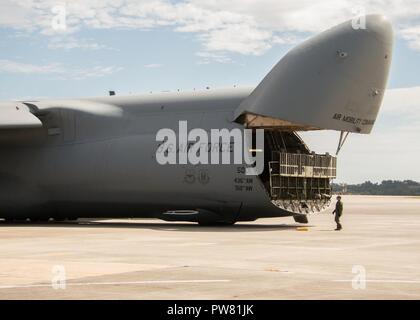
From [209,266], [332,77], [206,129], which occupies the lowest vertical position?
[209,266]

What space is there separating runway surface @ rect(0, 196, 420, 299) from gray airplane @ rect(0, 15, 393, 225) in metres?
5.80

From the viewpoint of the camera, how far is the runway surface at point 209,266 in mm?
13109

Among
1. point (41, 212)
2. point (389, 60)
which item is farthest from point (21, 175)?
point (389, 60)

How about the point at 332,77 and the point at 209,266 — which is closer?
the point at 209,266

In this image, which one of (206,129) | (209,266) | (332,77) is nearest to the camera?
(209,266)

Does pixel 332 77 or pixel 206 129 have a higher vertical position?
pixel 332 77

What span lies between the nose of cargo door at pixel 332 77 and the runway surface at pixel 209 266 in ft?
18.7

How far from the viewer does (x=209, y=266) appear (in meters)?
17.3

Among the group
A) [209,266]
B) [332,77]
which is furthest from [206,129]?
[209,266]

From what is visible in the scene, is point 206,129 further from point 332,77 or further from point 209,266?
point 209,266

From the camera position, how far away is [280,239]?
87.4ft

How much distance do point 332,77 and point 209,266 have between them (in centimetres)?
1581
